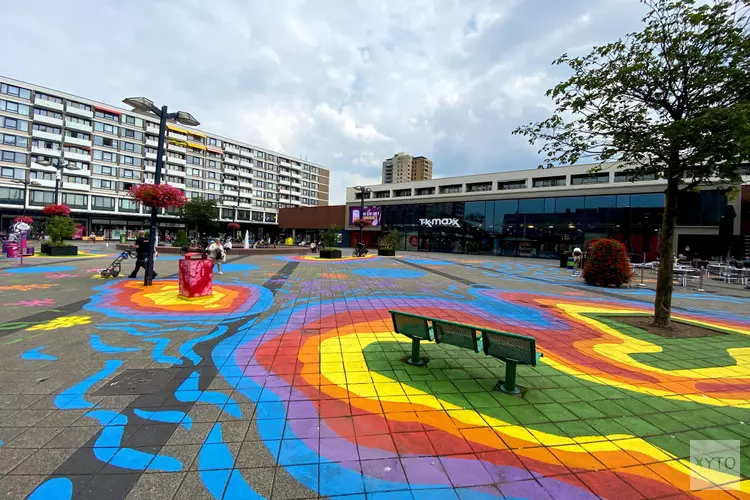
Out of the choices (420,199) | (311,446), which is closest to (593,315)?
(311,446)

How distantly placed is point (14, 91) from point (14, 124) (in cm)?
465

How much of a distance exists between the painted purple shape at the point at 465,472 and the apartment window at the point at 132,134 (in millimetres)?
75934

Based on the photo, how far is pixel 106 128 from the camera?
189ft

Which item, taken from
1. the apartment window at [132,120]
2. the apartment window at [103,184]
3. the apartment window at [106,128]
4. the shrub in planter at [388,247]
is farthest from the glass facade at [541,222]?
the apartment window at [106,128]

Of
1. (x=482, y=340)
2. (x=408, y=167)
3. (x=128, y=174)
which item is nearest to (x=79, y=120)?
(x=128, y=174)

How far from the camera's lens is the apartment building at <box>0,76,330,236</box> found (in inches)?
1911

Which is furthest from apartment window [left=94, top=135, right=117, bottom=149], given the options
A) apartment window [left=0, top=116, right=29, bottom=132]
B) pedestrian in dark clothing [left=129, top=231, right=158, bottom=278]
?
pedestrian in dark clothing [left=129, top=231, right=158, bottom=278]

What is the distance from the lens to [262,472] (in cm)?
252

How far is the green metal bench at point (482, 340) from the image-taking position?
3.70 m

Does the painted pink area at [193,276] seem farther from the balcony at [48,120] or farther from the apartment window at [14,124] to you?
the balcony at [48,120]

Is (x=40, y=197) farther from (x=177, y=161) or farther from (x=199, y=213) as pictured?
(x=199, y=213)

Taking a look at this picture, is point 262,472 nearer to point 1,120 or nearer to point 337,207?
point 337,207

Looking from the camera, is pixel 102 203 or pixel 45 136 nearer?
pixel 45 136

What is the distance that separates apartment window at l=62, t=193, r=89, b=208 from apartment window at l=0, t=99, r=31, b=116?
40.5 ft
